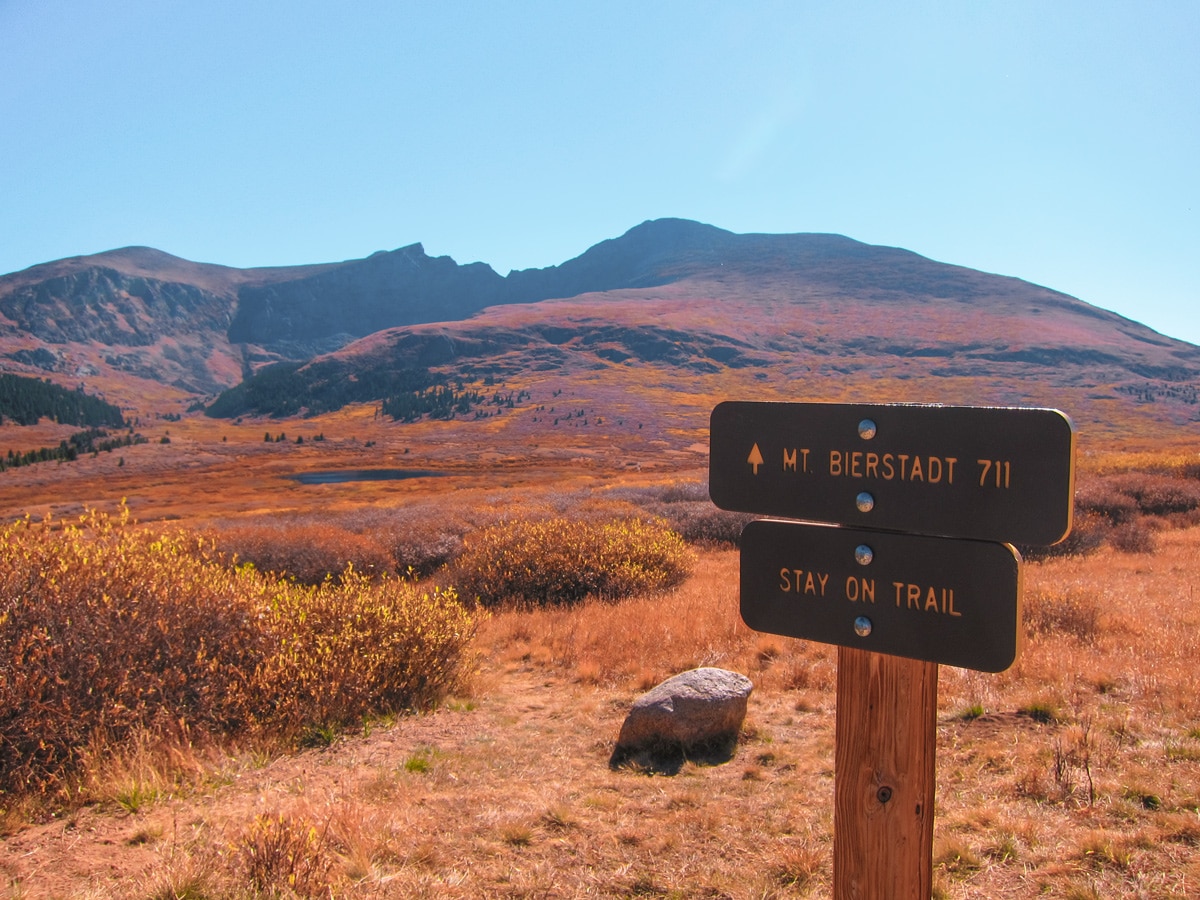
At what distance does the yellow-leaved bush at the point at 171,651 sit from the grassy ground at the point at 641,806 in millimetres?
393

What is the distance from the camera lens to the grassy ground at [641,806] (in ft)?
11.0

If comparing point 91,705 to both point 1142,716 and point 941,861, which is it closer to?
point 941,861

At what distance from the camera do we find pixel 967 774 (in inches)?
177

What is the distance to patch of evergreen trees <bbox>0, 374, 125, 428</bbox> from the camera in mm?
106562

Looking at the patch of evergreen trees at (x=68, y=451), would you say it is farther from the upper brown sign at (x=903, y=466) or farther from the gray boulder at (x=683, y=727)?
the upper brown sign at (x=903, y=466)

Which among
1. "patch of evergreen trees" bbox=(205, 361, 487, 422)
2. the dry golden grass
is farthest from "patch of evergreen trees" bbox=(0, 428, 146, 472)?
the dry golden grass

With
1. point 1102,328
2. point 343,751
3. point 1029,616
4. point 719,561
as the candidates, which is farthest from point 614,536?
point 1102,328

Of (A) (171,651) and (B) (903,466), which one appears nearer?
(B) (903,466)

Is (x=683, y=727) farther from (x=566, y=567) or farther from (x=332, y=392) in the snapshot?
(x=332, y=392)

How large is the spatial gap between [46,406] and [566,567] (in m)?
133

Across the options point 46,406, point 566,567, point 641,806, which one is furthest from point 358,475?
point 46,406

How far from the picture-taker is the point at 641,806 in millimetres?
4414

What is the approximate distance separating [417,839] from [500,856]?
448 mm

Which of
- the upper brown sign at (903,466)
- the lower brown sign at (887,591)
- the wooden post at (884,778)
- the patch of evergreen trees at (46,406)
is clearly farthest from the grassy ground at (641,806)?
the patch of evergreen trees at (46,406)
